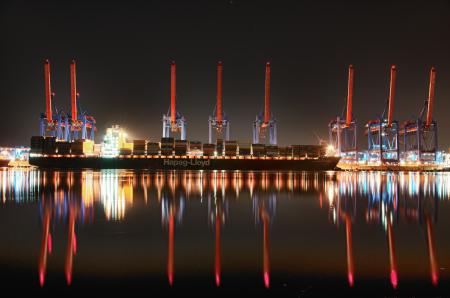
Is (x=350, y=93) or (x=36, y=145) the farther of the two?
(x=350, y=93)

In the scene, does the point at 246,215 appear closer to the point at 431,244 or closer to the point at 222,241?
the point at 222,241

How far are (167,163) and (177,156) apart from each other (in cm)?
145

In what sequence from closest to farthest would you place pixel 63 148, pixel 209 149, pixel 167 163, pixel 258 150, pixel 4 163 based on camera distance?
pixel 63 148 < pixel 167 163 < pixel 258 150 < pixel 209 149 < pixel 4 163

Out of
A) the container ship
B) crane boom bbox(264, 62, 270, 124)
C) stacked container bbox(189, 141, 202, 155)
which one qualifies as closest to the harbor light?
the container ship

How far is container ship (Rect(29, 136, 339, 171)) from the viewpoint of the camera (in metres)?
50.7

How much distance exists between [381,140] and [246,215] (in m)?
58.2

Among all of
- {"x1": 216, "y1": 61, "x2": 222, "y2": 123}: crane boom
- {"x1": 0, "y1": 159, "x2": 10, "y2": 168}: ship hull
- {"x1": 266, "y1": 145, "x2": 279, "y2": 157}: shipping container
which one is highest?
{"x1": 216, "y1": 61, "x2": 222, "y2": 123}: crane boom

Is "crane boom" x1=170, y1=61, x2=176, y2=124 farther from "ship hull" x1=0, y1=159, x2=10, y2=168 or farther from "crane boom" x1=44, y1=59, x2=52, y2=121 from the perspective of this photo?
"ship hull" x1=0, y1=159, x2=10, y2=168

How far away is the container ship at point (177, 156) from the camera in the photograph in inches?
1996

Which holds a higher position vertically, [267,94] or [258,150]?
[267,94]

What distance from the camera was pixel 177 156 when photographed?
51.2m

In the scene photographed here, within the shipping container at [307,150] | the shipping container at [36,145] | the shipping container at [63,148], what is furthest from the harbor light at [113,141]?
the shipping container at [307,150]

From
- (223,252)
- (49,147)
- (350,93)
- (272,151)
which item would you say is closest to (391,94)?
(350,93)

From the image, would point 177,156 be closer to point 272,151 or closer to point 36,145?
point 272,151
